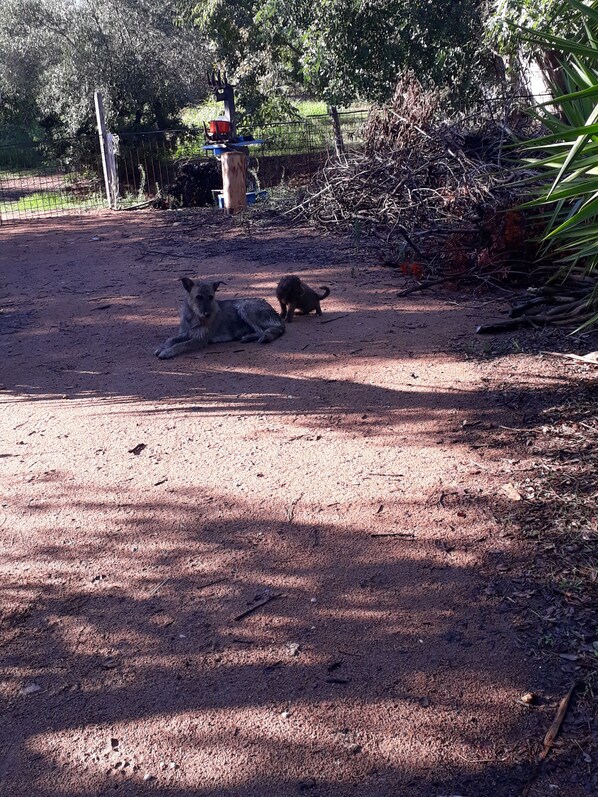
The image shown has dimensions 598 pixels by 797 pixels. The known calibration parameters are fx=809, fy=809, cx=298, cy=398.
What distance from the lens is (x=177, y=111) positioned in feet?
82.7

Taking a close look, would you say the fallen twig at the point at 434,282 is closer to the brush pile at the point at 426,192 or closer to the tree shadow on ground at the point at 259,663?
the brush pile at the point at 426,192

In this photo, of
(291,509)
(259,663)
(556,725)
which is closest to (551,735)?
(556,725)

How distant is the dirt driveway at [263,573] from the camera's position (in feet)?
10.1

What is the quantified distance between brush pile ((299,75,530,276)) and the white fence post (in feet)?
19.8

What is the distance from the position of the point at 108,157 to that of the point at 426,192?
9561mm

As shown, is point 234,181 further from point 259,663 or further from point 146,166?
point 259,663

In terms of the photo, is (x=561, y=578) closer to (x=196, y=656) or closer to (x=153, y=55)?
(x=196, y=656)

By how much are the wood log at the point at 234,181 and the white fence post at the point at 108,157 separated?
401 centimetres

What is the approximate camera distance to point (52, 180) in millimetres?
→ 21828

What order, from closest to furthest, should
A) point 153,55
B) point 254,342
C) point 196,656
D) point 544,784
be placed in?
point 544,784 → point 196,656 → point 254,342 → point 153,55

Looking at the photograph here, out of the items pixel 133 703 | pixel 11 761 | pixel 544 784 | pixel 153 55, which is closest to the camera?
pixel 544 784

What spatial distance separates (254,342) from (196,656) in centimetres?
512

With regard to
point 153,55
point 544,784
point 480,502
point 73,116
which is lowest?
point 544,784

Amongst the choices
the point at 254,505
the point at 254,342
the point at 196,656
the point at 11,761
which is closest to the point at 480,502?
the point at 254,505
